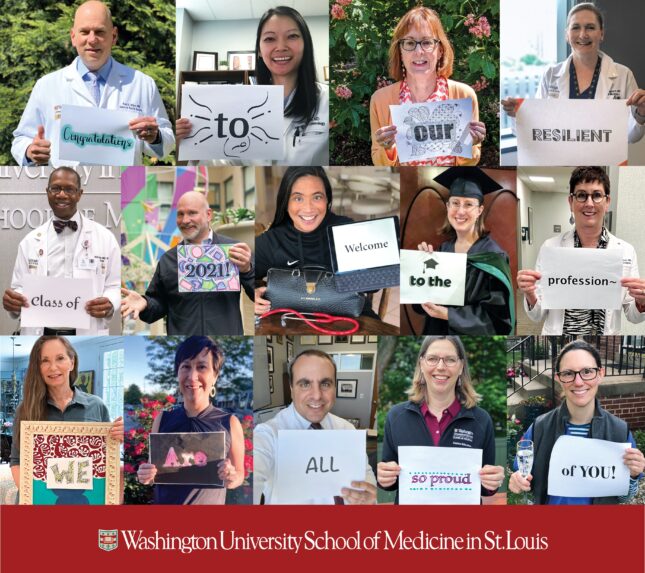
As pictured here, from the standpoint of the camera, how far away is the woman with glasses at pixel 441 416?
5387 millimetres

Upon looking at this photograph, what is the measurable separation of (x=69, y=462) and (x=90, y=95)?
1.99 meters

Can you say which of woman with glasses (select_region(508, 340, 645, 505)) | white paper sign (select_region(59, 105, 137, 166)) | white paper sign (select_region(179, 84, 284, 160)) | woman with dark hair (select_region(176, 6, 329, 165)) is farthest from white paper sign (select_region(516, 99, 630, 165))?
white paper sign (select_region(59, 105, 137, 166))

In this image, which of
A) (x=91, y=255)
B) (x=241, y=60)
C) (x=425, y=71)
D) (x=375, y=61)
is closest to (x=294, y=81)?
(x=241, y=60)

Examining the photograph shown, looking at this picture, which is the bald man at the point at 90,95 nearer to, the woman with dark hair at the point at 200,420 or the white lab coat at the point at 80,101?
the white lab coat at the point at 80,101

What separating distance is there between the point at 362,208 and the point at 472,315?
817 millimetres

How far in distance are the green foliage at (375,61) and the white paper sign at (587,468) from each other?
160cm

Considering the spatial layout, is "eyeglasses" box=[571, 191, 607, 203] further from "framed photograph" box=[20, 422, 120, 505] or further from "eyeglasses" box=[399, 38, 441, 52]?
"framed photograph" box=[20, 422, 120, 505]

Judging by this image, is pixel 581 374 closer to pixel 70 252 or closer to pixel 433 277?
pixel 433 277

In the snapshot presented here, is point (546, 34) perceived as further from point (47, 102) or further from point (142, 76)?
point (47, 102)

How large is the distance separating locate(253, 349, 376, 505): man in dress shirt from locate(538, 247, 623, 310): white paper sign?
1.25 metres

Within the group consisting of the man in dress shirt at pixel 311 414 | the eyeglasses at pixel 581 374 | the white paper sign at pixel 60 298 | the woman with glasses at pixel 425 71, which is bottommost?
the man in dress shirt at pixel 311 414

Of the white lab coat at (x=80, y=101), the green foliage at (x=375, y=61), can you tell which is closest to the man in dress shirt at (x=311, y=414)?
the green foliage at (x=375, y=61)

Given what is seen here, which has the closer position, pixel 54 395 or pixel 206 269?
pixel 206 269

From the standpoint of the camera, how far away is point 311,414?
5.42 m
